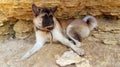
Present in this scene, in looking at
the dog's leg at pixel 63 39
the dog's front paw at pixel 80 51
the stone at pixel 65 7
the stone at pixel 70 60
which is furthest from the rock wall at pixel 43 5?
the stone at pixel 70 60

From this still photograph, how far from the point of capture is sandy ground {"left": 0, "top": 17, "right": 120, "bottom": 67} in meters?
3.97

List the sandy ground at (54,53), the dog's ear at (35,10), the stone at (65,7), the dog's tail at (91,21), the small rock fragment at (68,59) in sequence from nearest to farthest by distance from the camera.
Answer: the small rock fragment at (68,59), the sandy ground at (54,53), the dog's ear at (35,10), the stone at (65,7), the dog's tail at (91,21)

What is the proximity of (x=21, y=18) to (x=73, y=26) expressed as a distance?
Result: 81 centimetres

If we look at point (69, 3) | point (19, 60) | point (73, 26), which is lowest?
point (19, 60)

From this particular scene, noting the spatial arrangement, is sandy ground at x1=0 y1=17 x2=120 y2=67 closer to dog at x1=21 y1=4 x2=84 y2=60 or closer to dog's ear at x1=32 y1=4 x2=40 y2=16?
dog at x1=21 y1=4 x2=84 y2=60

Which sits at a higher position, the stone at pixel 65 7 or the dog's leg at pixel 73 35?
the stone at pixel 65 7

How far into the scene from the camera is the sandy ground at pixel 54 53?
397 cm

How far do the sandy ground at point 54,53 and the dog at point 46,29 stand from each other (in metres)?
0.08

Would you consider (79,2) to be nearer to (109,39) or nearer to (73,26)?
(73,26)

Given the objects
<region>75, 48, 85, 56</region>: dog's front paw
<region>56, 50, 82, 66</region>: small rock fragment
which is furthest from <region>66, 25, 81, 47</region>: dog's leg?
<region>56, 50, 82, 66</region>: small rock fragment

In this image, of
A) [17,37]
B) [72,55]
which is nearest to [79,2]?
[72,55]

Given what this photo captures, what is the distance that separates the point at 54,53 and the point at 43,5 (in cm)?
74

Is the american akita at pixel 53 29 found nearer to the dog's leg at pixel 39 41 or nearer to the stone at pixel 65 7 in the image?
the dog's leg at pixel 39 41

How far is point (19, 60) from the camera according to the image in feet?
13.3
